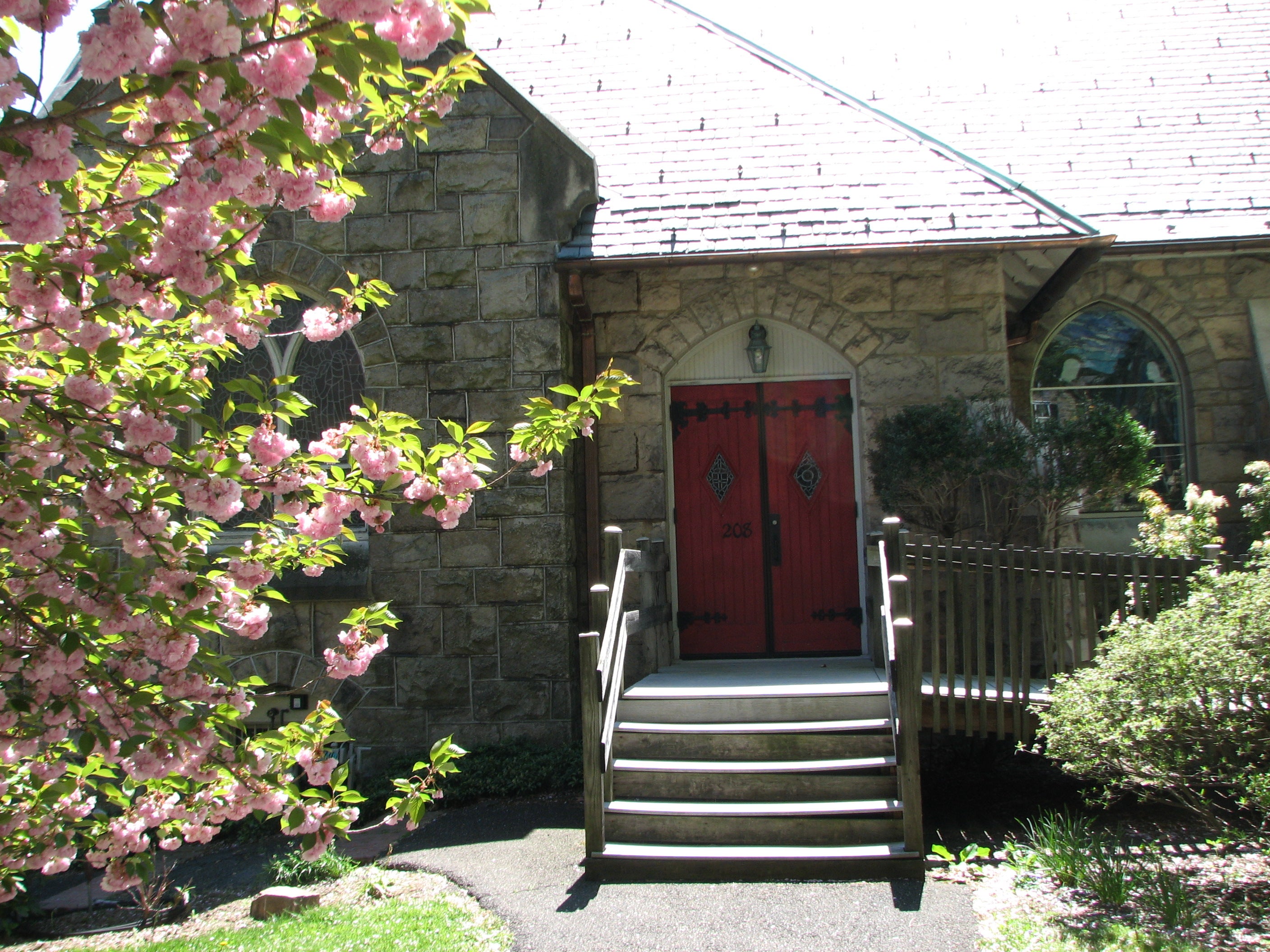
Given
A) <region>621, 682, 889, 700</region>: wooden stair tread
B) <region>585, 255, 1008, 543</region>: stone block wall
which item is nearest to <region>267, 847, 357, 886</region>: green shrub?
<region>621, 682, 889, 700</region>: wooden stair tread

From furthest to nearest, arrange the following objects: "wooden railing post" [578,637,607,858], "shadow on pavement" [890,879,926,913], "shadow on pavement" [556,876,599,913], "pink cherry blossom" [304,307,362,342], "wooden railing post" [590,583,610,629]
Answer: "wooden railing post" [590,583,610,629] < "wooden railing post" [578,637,607,858] < "shadow on pavement" [556,876,599,913] < "shadow on pavement" [890,879,926,913] < "pink cherry blossom" [304,307,362,342]

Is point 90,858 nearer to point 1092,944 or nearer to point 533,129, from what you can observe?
point 1092,944

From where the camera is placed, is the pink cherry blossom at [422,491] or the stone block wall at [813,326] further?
the stone block wall at [813,326]

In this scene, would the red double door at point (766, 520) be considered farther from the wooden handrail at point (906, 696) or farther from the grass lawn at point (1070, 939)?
the grass lawn at point (1070, 939)

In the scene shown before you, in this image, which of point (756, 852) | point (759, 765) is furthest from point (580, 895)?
point (759, 765)

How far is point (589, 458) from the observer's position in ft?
27.5

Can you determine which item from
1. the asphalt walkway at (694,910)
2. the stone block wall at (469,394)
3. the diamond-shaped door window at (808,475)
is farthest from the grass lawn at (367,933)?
the diamond-shaped door window at (808,475)

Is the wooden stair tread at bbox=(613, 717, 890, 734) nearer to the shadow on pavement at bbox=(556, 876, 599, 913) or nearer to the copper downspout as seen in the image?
the shadow on pavement at bbox=(556, 876, 599, 913)

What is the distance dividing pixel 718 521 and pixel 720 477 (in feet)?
1.25

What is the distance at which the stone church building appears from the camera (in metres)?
7.95

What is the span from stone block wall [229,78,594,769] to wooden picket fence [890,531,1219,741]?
2867mm

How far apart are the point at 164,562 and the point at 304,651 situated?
18.8 feet

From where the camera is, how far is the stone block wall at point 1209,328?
8.91 m

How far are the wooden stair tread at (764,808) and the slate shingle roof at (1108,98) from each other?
5609mm
